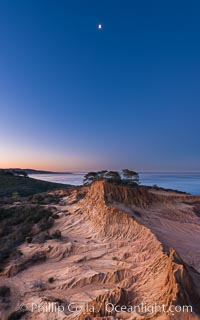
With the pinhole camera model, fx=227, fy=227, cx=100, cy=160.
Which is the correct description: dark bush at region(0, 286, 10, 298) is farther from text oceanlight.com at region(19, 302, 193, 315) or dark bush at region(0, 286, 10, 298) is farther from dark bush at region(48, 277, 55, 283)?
dark bush at region(48, 277, 55, 283)

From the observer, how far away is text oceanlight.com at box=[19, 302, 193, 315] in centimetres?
459

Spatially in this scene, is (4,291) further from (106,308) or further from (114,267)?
(106,308)

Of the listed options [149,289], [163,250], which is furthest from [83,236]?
[149,289]

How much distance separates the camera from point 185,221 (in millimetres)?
15492

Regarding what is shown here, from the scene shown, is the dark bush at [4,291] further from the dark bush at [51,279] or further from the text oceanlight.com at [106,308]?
the dark bush at [51,279]

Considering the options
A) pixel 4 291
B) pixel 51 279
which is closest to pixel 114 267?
pixel 51 279

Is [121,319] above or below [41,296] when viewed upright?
above

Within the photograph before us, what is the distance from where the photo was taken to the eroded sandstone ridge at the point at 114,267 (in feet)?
18.6

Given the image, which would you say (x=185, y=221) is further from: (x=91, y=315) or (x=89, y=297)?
(x=91, y=315)

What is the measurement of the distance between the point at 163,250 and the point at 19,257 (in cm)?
759

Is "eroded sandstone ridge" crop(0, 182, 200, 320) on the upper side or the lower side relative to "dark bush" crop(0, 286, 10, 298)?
upper

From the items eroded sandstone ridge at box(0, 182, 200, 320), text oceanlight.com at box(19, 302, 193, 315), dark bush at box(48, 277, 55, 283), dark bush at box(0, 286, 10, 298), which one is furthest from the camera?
dark bush at box(48, 277, 55, 283)

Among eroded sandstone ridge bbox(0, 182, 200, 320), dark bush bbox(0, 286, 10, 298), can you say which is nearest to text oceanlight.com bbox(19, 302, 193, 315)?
eroded sandstone ridge bbox(0, 182, 200, 320)

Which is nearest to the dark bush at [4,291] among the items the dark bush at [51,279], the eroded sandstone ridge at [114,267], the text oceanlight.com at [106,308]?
the eroded sandstone ridge at [114,267]
